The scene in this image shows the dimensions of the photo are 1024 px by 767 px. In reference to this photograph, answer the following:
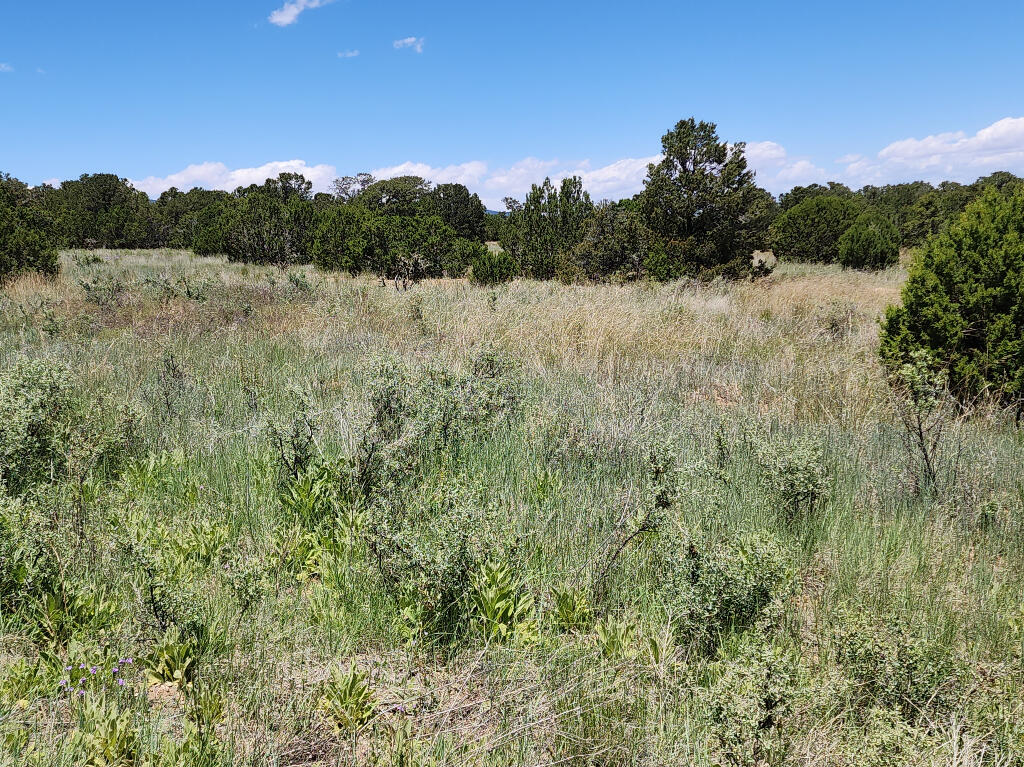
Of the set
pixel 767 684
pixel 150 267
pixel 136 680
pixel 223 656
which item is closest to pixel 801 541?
pixel 767 684

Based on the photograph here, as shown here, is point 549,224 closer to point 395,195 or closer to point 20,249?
point 20,249

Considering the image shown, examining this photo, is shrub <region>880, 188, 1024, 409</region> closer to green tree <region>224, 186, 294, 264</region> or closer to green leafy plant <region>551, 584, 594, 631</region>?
green leafy plant <region>551, 584, 594, 631</region>

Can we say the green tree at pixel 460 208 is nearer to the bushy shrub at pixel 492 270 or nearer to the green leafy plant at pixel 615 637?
the bushy shrub at pixel 492 270

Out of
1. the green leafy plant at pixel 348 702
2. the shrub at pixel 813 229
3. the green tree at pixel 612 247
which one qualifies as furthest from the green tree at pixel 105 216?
the shrub at pixel 813 229

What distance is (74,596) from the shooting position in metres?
2.45

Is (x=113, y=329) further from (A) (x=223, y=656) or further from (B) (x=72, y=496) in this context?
(A) (x=223, y=656)

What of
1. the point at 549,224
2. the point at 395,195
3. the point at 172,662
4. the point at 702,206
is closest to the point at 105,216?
the point at 395,195

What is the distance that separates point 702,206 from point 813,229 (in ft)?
39.1

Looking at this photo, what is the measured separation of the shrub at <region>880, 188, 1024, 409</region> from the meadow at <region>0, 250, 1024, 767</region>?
1.81 ft

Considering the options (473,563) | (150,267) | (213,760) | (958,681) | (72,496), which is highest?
(150,267)

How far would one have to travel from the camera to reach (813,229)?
2566cm

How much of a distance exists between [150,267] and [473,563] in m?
20.2

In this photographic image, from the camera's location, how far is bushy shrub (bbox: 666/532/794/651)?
2352mm

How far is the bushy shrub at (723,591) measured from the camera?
7.72ft
